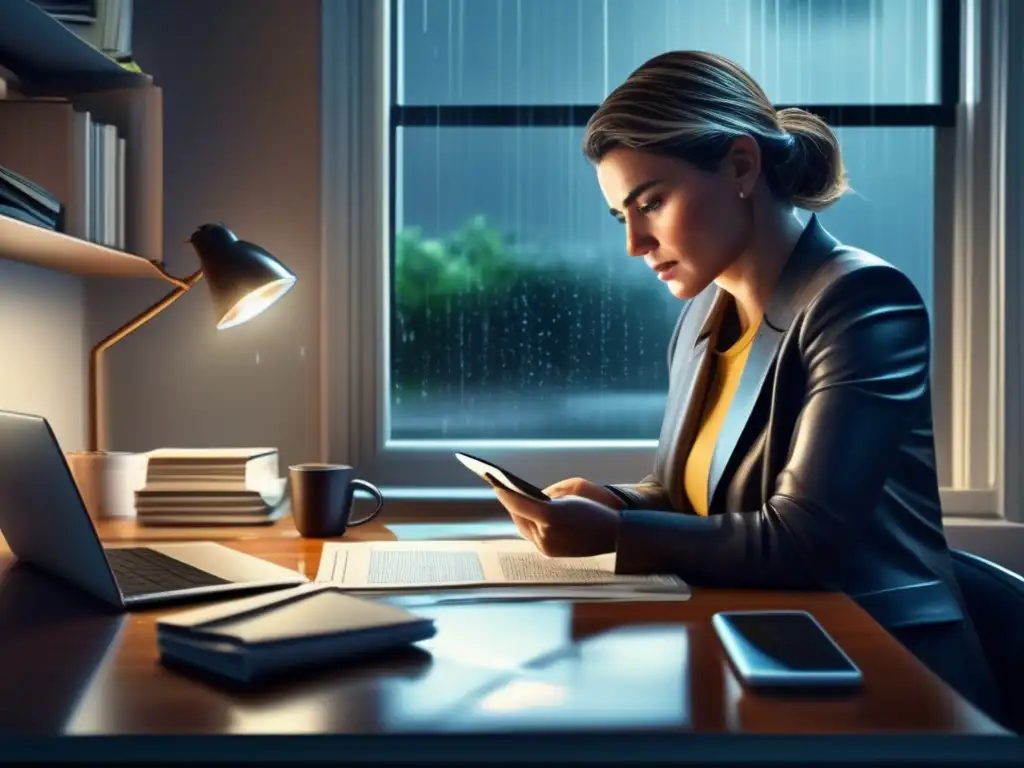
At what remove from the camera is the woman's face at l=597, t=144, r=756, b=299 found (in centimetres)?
144

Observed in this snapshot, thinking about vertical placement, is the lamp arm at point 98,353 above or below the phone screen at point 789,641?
above

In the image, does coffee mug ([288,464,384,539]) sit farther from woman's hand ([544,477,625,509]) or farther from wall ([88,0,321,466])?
wall ([88,0,321,466])

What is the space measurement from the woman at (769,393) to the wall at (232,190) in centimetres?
85

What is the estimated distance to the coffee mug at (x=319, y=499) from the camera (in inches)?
59.2

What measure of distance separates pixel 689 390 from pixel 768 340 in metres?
0.27

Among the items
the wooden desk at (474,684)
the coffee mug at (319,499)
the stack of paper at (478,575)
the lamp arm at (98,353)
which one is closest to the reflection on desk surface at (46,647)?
the wooden desk at (474,684)

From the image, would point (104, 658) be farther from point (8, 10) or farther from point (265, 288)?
point (8, 10)

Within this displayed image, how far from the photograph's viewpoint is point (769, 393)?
1.35 m

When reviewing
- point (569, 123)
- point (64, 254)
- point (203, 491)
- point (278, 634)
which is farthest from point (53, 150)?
point (278, 634)

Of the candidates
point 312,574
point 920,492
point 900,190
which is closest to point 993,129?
point 900,190

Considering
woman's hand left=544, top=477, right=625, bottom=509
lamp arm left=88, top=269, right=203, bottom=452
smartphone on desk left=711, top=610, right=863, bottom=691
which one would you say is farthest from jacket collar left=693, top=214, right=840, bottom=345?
lamp arm left=88, top=269, right=203, bottom=452

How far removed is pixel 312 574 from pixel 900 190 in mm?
1609

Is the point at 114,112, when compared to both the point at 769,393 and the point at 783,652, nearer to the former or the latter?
the point at 769,393

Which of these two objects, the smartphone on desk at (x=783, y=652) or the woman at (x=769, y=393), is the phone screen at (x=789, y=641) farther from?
the woman at (x=769, y=393)
